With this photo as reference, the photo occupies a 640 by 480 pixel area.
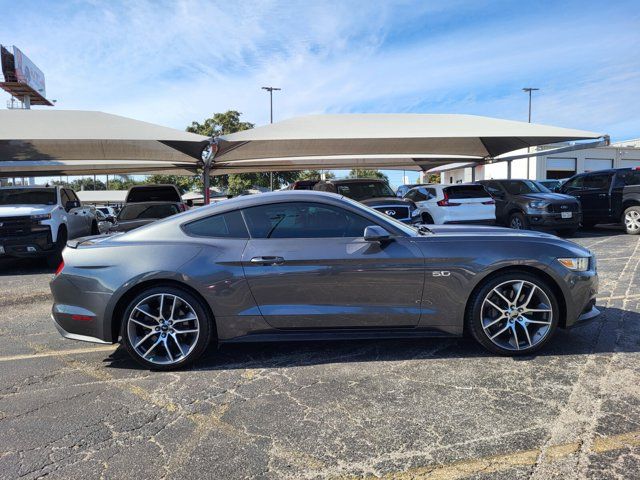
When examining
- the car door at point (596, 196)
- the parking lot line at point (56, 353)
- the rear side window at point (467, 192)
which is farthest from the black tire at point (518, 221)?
the parking lot line at point (56, 353)

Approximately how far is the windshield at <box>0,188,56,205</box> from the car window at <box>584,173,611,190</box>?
13379 mm

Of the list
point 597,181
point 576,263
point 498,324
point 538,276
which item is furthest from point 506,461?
point 597,181

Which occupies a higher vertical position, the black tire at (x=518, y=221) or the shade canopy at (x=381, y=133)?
the shade canopy at (x=381, y=133)

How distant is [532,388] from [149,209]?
885 cm

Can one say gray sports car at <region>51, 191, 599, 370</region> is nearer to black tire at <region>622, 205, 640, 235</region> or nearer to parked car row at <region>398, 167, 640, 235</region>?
parked car row at <region>398, 167, 640, 235</region>

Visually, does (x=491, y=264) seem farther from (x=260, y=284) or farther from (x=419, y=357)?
(x=260, y=284)

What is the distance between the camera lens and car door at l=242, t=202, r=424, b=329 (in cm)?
387

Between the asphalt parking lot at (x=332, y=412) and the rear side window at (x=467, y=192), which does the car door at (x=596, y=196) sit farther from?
the asphalt parking lot at (x=332, y=412)

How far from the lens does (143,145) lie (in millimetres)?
12758

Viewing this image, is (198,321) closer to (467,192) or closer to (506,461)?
(506,461)

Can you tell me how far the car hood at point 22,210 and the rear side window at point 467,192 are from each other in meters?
9.29

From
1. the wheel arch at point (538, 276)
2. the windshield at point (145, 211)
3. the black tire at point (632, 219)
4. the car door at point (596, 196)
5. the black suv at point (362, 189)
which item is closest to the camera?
the wheel arch at point (538, 276)

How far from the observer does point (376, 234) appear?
12.6ft

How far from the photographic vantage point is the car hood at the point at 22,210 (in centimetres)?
905
